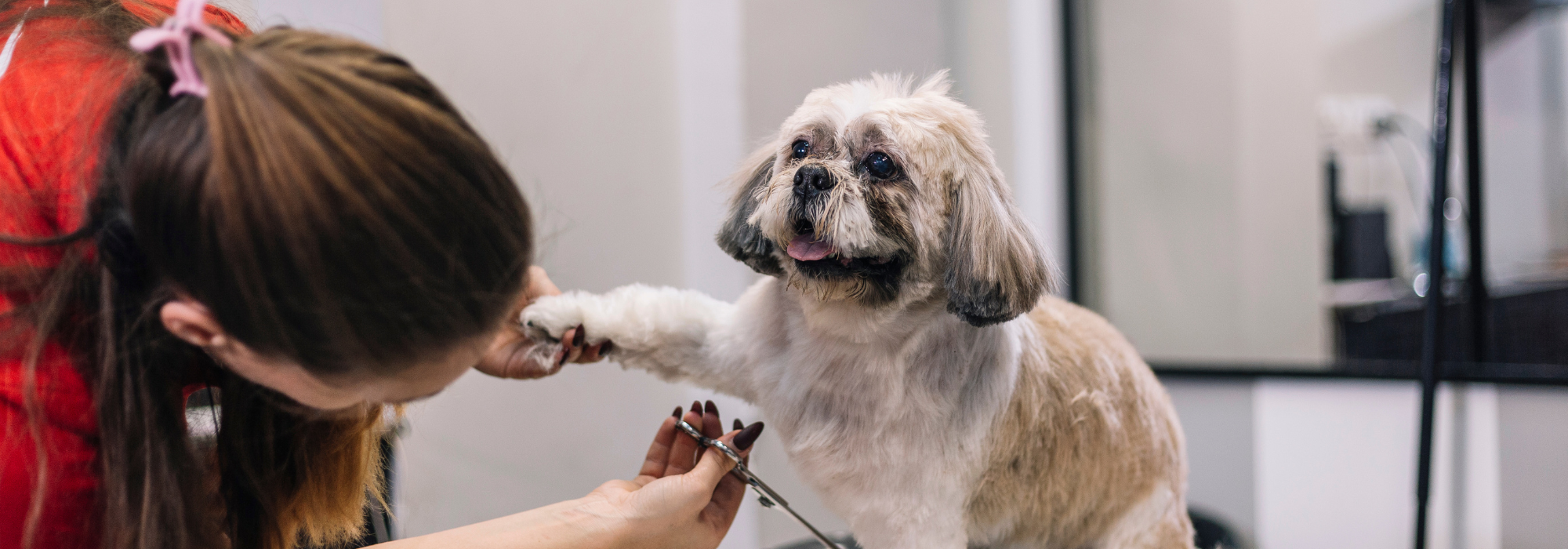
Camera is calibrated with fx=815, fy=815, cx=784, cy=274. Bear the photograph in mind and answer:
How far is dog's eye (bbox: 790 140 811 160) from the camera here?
27.7 inches

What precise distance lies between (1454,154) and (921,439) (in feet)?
4.21

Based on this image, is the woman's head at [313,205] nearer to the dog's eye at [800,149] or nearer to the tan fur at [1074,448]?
the dog's eye at [800,149]

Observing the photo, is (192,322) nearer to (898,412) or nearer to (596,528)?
(596,528)

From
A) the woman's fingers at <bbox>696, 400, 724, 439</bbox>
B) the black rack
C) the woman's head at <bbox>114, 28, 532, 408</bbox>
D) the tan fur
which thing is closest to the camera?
the woman's head at <bbox>114, 28, 532, 408</bbox>

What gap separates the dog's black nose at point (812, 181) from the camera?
2.10 feet

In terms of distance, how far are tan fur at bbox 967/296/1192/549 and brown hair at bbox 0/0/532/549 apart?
47 cm

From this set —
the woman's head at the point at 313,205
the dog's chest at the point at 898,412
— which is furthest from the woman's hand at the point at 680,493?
the woman's head at the point at 313,205

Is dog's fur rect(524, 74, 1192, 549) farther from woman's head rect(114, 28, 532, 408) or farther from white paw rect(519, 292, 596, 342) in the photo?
woman's head rect(114, 28, 532, 408)

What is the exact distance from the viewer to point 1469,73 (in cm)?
135

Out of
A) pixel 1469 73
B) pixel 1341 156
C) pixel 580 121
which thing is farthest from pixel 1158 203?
pixel 580 121

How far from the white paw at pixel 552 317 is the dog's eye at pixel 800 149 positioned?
277mm

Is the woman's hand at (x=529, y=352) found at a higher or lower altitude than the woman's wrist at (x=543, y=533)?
higher

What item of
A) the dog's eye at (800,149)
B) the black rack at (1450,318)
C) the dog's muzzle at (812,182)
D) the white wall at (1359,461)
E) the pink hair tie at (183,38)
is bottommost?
the white wall at (1359,461)

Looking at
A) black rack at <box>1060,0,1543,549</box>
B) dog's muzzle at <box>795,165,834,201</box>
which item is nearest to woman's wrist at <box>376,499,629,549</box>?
dog's muzzle at <box>795,165,834,201</box>
